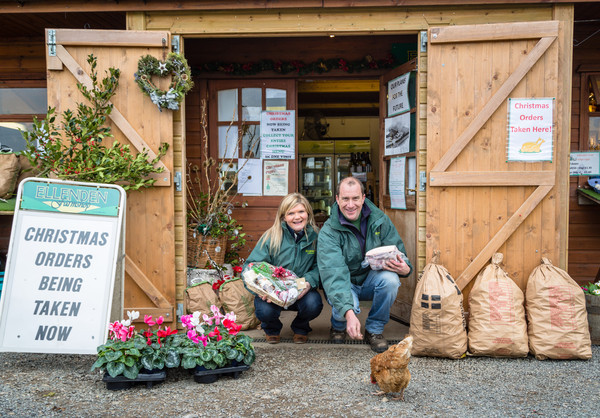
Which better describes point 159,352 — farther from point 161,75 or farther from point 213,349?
point 161,75

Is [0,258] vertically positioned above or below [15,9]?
below

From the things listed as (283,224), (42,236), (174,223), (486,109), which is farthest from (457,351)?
(42,236)

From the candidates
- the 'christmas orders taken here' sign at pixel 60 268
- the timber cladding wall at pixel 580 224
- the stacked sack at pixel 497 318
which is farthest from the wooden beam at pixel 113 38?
the timber cladding wall at pixel 580 224

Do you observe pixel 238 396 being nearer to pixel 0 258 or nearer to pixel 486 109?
pixel 486 109

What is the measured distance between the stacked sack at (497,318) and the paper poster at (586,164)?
226 cm

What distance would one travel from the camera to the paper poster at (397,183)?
4.96 meters

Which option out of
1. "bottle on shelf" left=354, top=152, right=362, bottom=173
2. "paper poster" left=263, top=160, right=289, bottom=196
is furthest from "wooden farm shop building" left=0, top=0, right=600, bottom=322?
"bottle on shelf" left=354, top=152, right=362, bottom=173

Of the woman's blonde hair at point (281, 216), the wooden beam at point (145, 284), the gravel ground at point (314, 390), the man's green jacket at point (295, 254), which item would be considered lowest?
the gravel ground at point (314, 390)

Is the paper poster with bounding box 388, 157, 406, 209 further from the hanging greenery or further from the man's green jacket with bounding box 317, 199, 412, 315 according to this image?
the hanging greenery

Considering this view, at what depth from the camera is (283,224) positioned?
425 centimetres

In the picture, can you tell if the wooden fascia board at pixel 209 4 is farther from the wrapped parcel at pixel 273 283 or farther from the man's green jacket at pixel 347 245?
the wrapped parcel at pixel 273 283

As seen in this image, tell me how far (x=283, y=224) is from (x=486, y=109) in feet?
6.31

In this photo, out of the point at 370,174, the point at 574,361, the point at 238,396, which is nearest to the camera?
the point at 238,396

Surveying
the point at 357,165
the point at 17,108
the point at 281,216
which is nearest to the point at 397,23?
the point at 281,216
